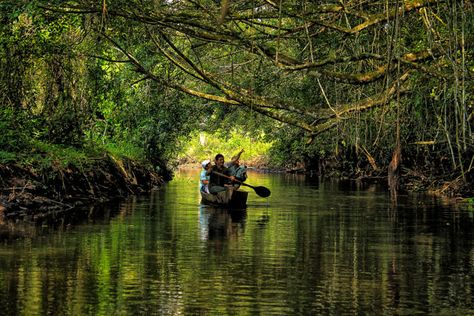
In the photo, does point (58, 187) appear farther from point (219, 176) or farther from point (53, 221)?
point (219, 176)

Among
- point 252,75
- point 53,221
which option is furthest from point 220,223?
point 252,75

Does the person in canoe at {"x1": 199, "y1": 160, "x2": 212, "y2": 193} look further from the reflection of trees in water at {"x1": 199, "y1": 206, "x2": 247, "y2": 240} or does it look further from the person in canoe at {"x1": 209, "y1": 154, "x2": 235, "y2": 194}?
the reflection of trees in water at {"x1": 199, "y1": 206, "x2": 247, "y2": 240}

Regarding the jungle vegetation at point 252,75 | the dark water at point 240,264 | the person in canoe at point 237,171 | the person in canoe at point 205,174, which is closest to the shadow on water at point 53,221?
the dark water at point 240,264

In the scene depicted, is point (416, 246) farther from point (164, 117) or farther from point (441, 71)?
point (164, 117)

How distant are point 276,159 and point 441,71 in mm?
48509

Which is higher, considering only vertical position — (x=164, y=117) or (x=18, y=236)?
(x=164, y=117)

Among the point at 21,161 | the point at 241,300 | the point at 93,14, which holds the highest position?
the point at 93,14

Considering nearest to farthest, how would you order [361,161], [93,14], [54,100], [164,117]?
[93,14] → [54,100] → [164,117] → [361,161]

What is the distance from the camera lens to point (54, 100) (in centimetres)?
2870

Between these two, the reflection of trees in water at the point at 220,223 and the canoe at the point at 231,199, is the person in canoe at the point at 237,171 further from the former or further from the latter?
the reflection of trees in water at the point at 220,223

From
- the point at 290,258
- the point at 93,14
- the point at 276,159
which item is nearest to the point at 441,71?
the point at 290,258

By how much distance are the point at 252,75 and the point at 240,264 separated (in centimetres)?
1940

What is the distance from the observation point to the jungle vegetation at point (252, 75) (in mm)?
14922

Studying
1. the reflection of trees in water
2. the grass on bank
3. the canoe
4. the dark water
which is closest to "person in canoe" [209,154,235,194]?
the canoe
